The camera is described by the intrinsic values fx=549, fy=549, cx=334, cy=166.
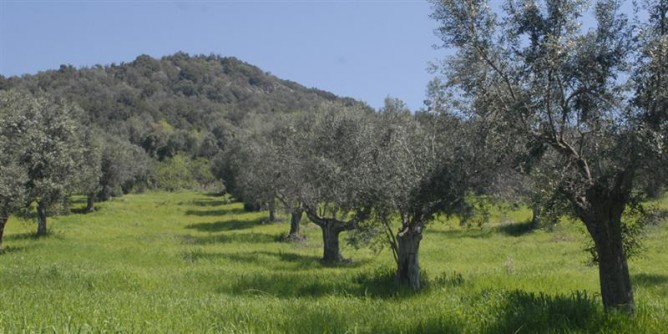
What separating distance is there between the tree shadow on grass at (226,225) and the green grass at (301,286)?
464cm

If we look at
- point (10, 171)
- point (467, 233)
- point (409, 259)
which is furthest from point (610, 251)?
point (10, 171)

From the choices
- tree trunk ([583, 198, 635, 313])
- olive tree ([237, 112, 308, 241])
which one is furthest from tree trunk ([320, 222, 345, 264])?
tree trunk ([583, 198, 635, 313])

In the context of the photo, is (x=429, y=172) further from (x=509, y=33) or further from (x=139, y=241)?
(x=139, y=241)

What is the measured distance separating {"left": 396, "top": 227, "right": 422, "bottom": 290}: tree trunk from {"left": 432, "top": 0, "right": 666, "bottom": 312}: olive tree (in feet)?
24.6

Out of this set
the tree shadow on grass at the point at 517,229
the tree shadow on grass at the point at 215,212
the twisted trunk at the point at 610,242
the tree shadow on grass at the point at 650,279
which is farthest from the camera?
the tree shadow on grass at the point at 215,212

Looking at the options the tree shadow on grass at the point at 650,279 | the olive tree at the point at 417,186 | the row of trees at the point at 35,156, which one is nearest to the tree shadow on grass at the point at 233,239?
the row of trees at the point at 35,156

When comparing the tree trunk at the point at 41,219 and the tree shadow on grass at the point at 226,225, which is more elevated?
the tree trunk at the point at 41,219

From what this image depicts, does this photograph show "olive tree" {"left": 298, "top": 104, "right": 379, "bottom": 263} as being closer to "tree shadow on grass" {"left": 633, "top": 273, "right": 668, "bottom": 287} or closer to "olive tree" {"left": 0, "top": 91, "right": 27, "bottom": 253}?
"tree shadow on grass" {"left": 633, "top": 273, "right": 668, "bottom": 287}

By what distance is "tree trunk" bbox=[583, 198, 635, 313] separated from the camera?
1259cm

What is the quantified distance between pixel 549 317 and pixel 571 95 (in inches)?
185

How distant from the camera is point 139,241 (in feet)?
123

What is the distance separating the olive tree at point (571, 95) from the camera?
1119 cm

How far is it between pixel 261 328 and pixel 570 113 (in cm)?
818

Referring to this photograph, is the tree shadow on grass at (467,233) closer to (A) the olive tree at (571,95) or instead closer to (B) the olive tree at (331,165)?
(B) the olive tree at (331,165)
